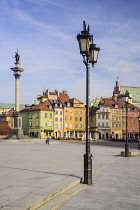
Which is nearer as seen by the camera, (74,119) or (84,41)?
(84,41)

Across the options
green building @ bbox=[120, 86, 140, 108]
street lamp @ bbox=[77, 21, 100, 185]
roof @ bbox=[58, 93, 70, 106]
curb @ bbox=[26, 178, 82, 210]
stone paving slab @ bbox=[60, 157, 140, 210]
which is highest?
green building @ bbox=[120, 86, 140, 108]

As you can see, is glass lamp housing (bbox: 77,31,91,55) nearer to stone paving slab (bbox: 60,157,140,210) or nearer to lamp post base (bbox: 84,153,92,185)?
lamp post base (bbox: 84,153,92,185)

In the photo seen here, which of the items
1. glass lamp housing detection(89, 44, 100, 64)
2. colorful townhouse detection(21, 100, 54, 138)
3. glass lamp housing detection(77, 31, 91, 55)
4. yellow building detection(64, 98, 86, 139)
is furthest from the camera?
yellow building detection(64, 98, 86, 139)

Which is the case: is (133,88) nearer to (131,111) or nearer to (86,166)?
(131,111)

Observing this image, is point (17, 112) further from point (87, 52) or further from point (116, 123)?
point (87, 52)

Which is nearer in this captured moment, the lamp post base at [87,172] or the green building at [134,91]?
the lamp post base at [87,172]

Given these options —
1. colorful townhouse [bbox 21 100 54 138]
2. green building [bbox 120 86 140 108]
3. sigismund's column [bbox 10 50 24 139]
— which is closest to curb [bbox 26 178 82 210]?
sigismund's column [bbox 10 50 24 139]

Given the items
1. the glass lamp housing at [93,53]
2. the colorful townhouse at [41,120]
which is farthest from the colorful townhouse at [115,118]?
the glass lamp housing at [93,53]

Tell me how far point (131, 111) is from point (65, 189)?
92.9 m

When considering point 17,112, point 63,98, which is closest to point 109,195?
point 17,112

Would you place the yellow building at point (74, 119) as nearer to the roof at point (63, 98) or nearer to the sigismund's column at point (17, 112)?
the roof at point (63, 98)

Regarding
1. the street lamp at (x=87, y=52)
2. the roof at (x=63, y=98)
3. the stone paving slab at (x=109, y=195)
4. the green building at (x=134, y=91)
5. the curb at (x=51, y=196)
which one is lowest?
the stone paving slab at (x=109, y=195)

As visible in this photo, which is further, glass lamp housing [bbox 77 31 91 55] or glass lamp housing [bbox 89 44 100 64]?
glass lamp housing [bbox 89 44 100 64]

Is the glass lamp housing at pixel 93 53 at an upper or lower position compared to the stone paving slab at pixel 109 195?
upper
